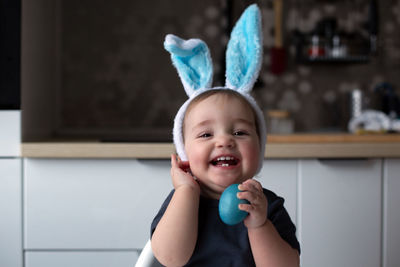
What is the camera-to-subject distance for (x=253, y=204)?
732 millimetres

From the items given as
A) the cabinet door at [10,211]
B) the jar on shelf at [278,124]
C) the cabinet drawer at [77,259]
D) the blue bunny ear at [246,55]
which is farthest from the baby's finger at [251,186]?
the jar on shelf at [278,124]

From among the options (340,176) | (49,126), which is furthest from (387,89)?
(49,126)

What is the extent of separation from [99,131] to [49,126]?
0.72ft

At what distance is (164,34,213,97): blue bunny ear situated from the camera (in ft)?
2.95

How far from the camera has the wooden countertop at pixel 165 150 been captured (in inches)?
52.9

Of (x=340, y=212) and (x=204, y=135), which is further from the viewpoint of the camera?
(x=340, y=212)

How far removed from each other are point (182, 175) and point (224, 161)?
9cm

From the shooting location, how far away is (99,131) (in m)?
1.97

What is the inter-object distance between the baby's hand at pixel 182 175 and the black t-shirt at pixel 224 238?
0.07 meters

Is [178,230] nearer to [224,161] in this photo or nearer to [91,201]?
[224,161]

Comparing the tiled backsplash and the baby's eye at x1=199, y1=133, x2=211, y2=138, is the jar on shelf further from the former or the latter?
the baby's eye at x1=199, y1=133, x2=211, y2=138

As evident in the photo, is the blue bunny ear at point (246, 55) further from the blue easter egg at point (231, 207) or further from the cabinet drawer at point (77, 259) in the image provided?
the cabinet drawer at point (77, 259)

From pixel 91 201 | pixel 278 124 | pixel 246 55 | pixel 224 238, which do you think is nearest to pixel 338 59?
pixel 278 124

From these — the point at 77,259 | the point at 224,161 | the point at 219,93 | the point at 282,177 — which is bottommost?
the point at 77,259
